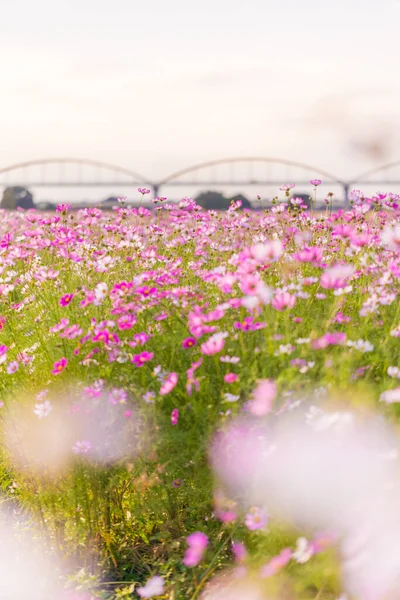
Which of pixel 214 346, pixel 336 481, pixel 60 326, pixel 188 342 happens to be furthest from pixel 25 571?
pixel 336 481

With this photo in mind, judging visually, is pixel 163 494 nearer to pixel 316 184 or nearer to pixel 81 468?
pixel 81 468

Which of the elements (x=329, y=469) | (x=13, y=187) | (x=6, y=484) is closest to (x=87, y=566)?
(x=6, y=484)

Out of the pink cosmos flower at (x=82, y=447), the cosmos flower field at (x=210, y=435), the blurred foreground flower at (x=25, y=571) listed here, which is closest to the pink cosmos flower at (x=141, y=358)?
the cosmos flower field at (x=210, y=435)

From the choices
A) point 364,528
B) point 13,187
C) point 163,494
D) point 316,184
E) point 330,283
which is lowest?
point 163,494

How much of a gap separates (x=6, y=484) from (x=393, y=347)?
2.50m

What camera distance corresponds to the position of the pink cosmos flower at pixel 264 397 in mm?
2434

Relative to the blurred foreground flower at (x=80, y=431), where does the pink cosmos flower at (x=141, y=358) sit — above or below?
Answer: above

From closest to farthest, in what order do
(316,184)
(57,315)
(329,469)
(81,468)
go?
(329,469)
(81,468)
(57,315)
(316,184)

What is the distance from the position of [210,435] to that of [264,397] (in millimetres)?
389

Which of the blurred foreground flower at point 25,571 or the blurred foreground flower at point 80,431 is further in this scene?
the blurred foreground flower at point 25,571

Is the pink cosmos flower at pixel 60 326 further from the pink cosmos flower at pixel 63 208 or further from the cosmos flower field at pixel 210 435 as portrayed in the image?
the pink cosmos flower at pixel 63 208

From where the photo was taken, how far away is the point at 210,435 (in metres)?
2.73

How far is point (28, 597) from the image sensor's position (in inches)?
121

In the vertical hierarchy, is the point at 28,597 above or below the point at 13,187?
below
